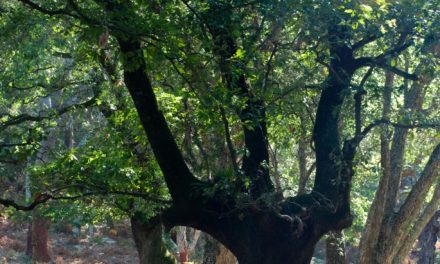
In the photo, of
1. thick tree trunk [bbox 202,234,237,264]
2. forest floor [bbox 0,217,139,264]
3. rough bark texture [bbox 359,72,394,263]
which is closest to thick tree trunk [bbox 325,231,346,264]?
rough bark texture [bbox 359,72,394,263]

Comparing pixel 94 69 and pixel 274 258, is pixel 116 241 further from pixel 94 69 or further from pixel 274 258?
pixel 274 258

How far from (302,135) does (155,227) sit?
162 inches

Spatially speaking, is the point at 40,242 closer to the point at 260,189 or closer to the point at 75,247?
the point at 75,247

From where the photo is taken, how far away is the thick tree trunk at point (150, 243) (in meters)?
15.0

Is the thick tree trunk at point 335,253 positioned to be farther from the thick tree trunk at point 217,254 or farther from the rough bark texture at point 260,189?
the rough bark texture at point 260,189

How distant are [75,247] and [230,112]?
960 inches

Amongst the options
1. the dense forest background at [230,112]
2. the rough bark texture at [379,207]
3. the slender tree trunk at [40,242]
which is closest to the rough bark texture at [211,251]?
the dense forest background at [230,112]

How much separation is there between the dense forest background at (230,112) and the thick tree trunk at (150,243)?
1.9 inches

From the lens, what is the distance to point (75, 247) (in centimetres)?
3281

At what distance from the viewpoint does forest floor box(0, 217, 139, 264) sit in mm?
29734

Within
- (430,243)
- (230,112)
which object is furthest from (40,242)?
(230,112)

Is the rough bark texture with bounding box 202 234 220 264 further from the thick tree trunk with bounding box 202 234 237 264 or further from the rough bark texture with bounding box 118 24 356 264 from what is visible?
the rough bark texture with bounding box 118 24 356 264

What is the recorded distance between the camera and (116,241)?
116 feet

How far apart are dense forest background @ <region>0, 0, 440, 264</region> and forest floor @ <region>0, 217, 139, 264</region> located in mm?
16291
